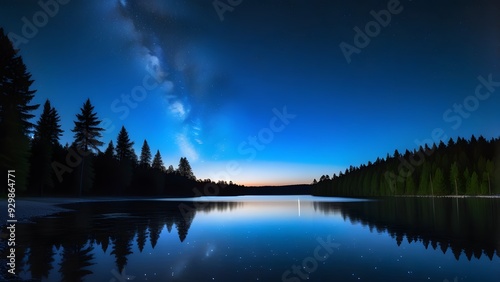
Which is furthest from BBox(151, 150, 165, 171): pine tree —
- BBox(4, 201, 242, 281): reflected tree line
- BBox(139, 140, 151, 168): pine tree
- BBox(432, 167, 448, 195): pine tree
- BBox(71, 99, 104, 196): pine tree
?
BBox(4, 201, 242, 281): reflected tree line

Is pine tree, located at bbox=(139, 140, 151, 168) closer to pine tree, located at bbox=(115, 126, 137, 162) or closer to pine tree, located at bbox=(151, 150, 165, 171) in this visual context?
pine tree, located at bbox=(151, 150, 165, 171)

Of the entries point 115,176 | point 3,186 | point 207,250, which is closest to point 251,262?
point 207,250

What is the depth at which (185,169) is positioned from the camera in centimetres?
16538

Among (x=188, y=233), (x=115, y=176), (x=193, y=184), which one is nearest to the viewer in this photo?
(x=188, y=233)

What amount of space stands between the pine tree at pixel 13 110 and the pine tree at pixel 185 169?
113044 mm

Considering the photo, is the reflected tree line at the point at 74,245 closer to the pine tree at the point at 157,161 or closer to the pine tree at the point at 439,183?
the pine tree at the point at 439,183

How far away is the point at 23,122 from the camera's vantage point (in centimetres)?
5156

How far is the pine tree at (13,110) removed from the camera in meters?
42.1

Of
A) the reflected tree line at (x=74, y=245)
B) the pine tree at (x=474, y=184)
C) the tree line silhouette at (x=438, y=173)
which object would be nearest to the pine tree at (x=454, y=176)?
the tree line silhouette at (x=438, y=173)

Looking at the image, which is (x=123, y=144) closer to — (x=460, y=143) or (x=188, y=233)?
(x=188, y=233)

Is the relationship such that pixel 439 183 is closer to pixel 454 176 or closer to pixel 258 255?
pixel 454 176

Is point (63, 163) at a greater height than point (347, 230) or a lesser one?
greater

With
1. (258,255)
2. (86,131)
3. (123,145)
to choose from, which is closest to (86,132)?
(86,131)

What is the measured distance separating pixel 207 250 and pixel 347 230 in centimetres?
1134
